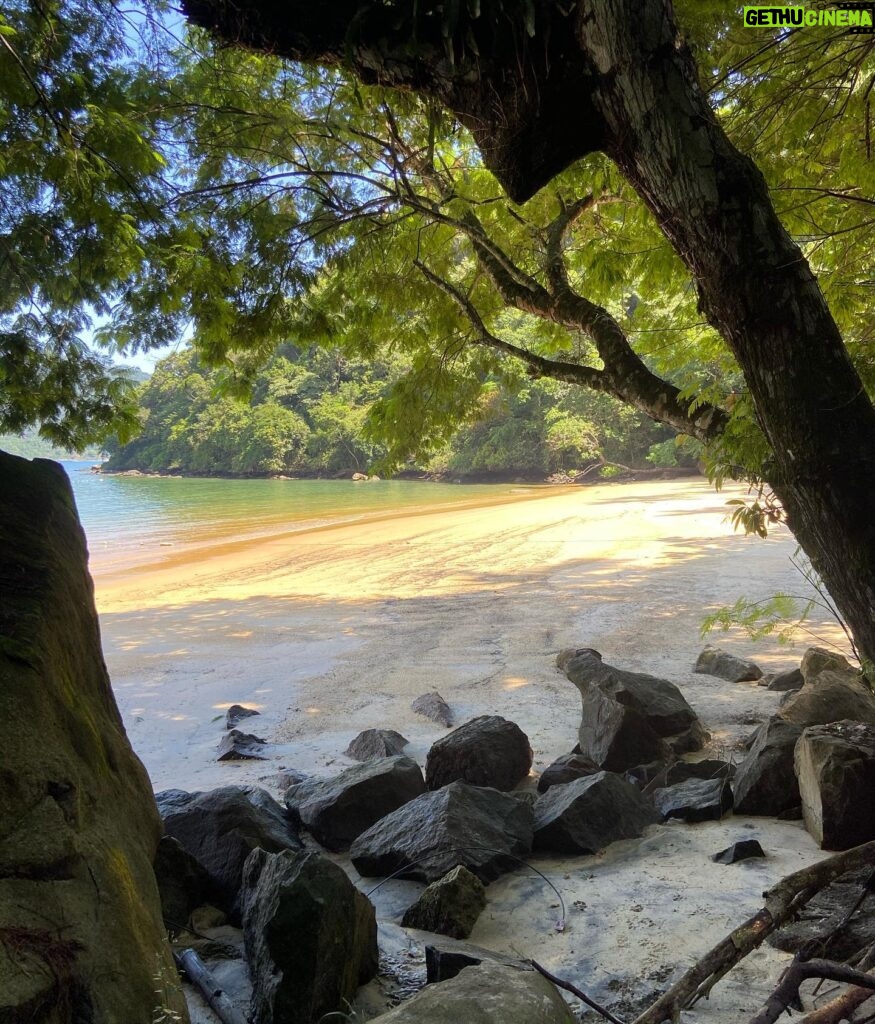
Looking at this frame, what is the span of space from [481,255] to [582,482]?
140 ft

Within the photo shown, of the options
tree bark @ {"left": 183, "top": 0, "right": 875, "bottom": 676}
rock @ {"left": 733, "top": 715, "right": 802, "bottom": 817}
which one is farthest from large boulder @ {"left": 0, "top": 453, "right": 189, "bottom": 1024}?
rock @ {"left": 733, "top": 715, "right": 802, "bottom": 817}

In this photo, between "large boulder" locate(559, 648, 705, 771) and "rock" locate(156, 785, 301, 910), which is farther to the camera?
"large boulder" locate(559, 648, 705, 771)

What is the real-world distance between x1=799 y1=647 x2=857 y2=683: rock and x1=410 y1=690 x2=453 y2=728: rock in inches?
115

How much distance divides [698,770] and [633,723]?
21.1 inches

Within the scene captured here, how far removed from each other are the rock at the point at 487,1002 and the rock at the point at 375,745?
3.37 m

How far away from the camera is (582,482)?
47688 millimetres

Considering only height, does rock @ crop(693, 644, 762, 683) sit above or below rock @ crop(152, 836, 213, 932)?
below

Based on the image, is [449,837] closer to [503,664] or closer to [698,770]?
[698,770]

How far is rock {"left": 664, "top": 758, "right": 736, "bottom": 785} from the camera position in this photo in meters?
4.65

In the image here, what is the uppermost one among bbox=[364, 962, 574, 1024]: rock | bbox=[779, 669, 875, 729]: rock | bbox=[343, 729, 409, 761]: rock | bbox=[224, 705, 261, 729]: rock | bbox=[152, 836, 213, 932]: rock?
bbox=[364, 962, 574, 1024]: rock

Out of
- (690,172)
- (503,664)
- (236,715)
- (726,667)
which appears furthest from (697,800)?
(236,715)

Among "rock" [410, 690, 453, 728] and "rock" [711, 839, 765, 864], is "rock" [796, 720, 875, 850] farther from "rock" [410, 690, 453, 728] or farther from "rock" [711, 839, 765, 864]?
"rock" [410, 690, 453, 728]

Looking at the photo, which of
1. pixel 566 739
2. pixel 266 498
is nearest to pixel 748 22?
pixel 566 739

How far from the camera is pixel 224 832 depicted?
3682 millimetres
